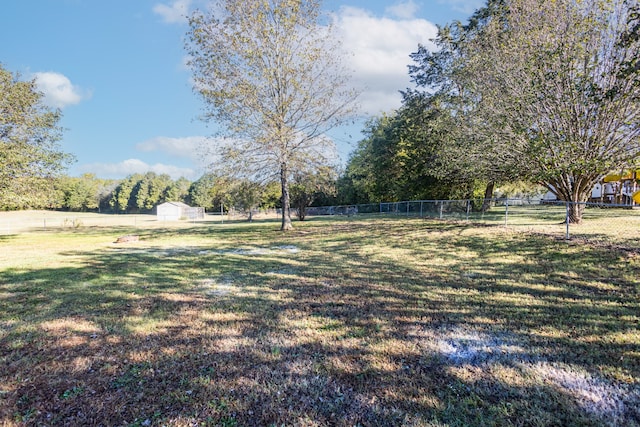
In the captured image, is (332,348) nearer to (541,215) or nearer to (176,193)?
(541,215)

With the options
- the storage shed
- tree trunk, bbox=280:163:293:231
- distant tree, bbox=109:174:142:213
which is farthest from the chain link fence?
distant tree, bbox=109:174:142:213

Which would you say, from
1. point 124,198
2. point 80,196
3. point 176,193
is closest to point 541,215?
point 176,193

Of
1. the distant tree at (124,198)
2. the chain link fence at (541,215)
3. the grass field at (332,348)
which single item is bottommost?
the grass field at (332,348)

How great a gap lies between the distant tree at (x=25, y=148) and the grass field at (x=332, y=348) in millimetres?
10135

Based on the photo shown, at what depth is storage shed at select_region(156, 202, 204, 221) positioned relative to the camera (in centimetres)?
5029

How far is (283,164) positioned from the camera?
14562mm

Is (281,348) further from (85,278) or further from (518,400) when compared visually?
(85,278)

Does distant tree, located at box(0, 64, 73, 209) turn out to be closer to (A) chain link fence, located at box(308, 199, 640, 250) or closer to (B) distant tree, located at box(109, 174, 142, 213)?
(A) chain link fence, located at box(308, 199, 640, 250)

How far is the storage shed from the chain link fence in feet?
84.6

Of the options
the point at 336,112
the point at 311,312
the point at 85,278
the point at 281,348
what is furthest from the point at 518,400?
the point at 336,112

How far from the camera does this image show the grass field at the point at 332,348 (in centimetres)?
219

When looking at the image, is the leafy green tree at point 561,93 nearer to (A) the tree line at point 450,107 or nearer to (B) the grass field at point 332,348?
(A) the tree line at point 450,107

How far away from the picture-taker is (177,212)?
58.2 meters

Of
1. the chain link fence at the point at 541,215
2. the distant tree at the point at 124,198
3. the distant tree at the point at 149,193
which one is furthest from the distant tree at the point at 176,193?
the chain link fence at the point at 541,215
